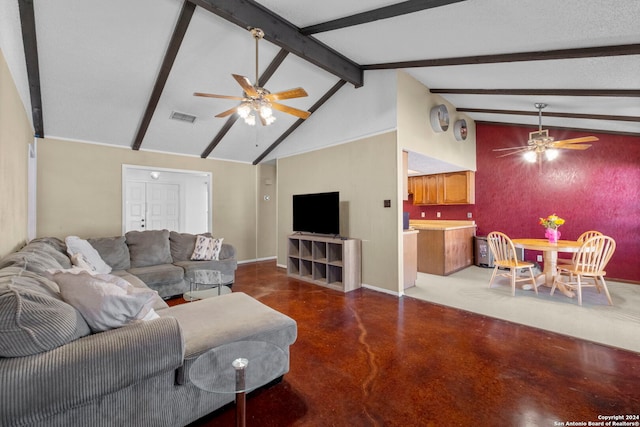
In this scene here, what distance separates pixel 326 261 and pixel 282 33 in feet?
10.7

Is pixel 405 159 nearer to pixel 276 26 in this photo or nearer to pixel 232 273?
pixel 276 26

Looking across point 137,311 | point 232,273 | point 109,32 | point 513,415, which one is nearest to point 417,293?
point 513,415

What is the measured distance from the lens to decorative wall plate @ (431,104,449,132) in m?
4.65

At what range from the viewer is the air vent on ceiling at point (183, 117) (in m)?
4.59

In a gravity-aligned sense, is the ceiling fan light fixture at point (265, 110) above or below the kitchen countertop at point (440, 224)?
above

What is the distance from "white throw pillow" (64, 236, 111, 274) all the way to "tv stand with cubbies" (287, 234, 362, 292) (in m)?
2.74

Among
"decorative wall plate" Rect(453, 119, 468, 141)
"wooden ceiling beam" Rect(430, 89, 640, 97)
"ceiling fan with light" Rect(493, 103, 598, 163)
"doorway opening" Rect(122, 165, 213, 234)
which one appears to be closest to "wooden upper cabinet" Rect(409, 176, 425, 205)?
"decorative wall plate" Rect(453, 119, 468, 141)

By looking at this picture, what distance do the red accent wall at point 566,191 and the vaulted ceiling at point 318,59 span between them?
50 centimetres

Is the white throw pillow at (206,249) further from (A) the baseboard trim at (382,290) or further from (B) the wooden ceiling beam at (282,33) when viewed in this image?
(B) the wooden ceiling beam at (282,33)

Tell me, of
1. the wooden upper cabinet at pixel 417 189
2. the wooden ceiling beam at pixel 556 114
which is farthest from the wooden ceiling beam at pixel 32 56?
the wooden upper cabinet at pixel 417 189

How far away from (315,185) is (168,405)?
4218mm

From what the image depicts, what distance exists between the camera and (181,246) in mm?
4555

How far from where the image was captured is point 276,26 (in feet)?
10.6

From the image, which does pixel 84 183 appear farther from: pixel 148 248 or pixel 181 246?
pixel 181 246
